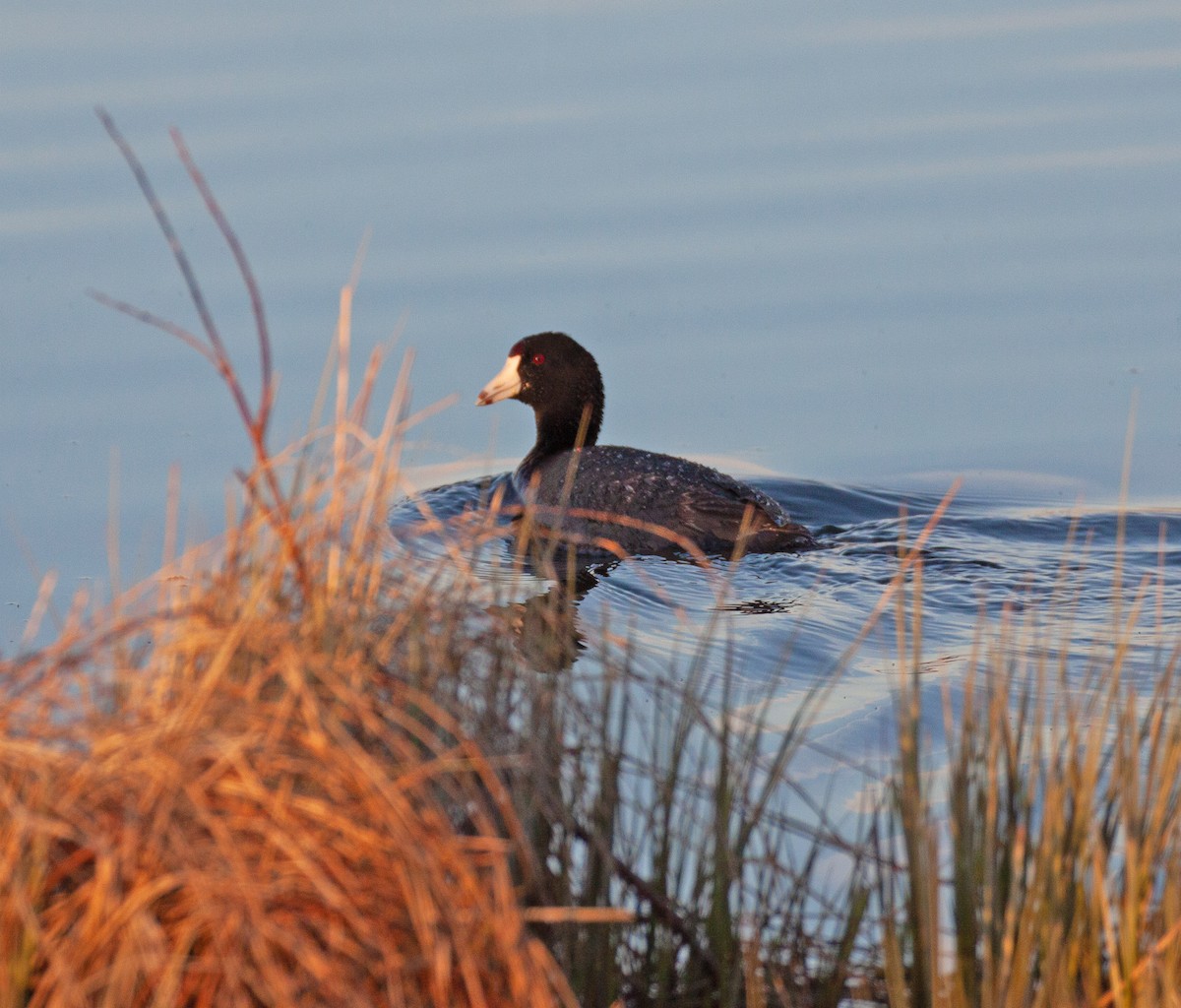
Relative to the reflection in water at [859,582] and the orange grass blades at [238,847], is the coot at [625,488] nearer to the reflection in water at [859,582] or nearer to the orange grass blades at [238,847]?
the reflection in water at [859,582]

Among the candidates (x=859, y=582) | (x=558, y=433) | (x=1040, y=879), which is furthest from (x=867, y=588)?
(x=1040, y=879)

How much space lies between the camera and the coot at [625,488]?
8.57 metres

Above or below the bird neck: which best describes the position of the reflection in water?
below

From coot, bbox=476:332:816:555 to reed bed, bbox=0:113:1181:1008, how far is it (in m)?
4.26

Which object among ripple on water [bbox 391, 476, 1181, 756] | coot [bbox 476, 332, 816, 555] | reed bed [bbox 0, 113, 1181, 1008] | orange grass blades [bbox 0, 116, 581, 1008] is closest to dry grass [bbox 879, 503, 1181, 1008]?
reed bed [bbox 0, 113, 1181, 1008]

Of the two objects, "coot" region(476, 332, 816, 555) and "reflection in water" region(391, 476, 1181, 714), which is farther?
"coot" region(476, 332, 816, 555)

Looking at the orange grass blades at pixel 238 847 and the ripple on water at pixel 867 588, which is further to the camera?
the ripple on water at pixel 867 588

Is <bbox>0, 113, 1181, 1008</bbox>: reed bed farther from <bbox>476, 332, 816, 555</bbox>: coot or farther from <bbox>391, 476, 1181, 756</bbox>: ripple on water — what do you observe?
<bbox>476, 332, 816, 555</bbox>: coot

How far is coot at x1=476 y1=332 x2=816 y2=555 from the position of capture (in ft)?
28.1

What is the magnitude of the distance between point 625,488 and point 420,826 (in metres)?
5.98

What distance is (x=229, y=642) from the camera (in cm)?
303

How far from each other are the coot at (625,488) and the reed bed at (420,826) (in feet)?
14.0

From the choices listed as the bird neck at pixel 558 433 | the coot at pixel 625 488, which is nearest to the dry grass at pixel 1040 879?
the coot at pixel 625 488

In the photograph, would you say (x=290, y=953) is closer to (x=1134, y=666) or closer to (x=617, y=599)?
(x=1134, y=666)
